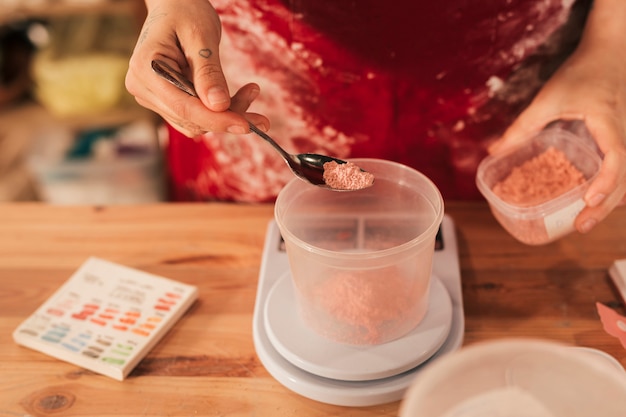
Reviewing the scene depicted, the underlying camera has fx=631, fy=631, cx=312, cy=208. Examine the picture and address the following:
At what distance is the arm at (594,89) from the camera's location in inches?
36.9

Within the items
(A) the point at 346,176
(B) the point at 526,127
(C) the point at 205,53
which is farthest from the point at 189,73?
(B) the point at 526,127

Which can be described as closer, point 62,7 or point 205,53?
point 205,53

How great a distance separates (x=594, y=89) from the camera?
97 cm

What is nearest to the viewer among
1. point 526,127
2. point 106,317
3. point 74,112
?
point 106,317

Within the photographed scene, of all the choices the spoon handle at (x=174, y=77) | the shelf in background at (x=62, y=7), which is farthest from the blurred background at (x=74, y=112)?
the spoon handle at (x=174, y=77)

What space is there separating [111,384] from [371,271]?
0.36 meters

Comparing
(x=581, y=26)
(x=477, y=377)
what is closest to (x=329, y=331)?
(x=477, y=377)

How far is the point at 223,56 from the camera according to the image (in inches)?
43.5

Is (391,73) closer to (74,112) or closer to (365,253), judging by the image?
(365,253)

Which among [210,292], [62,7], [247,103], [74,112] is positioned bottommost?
[74,112]

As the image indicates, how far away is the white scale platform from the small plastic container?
0.13 metres

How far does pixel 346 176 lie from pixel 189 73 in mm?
264

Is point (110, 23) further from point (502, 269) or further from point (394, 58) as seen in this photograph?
point (502, 269)

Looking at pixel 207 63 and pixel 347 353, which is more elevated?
pixel 207 63
